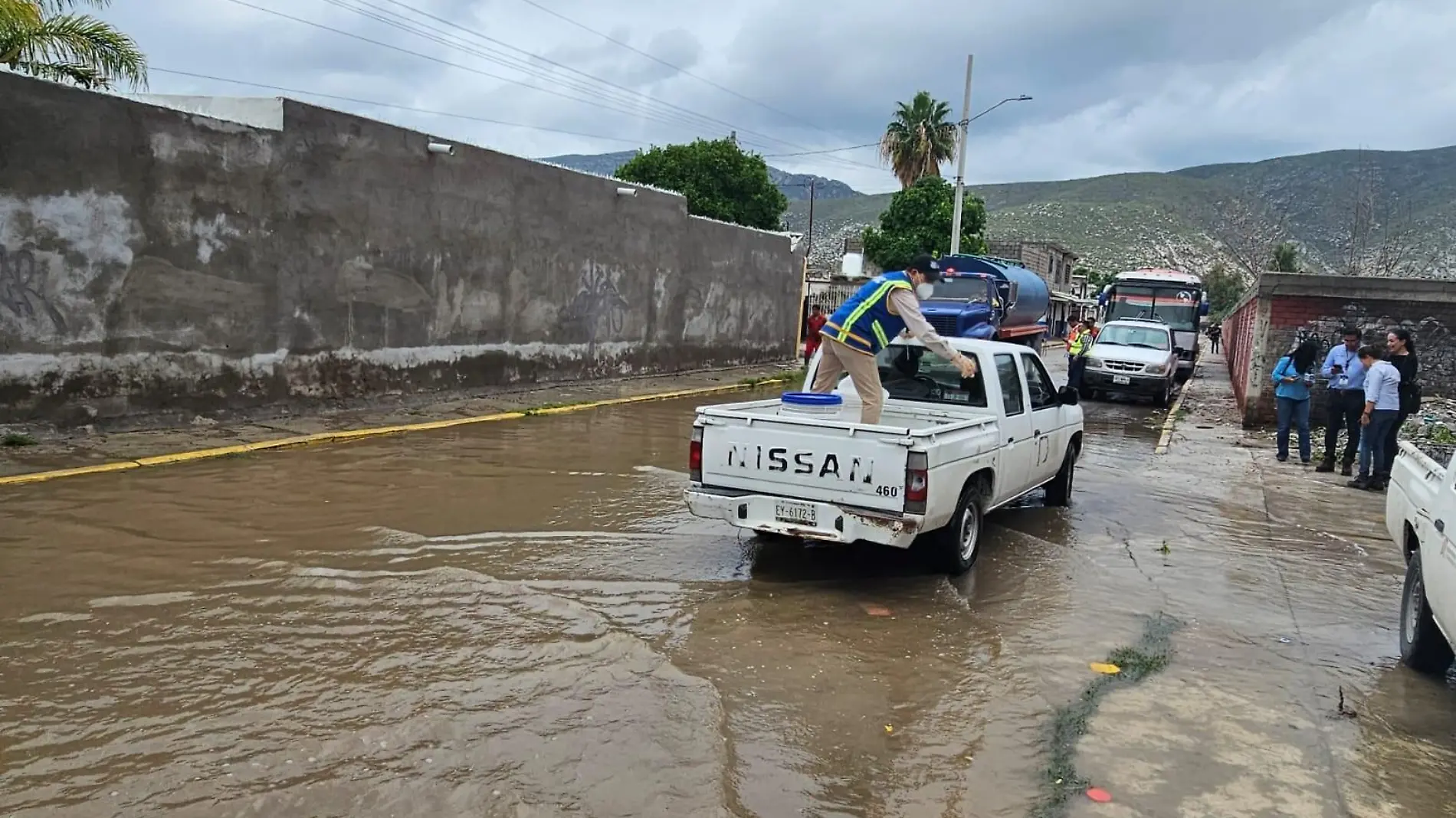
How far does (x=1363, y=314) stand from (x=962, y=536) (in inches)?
448

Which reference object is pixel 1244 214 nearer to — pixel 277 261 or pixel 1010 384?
pixel 1010 384

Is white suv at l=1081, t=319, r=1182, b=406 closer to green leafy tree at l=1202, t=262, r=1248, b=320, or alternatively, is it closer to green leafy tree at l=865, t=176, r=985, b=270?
green leafy tree at l=865, t=176, r=985, b=270

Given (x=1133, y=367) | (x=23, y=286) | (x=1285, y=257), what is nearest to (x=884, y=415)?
(x=23, y=286)

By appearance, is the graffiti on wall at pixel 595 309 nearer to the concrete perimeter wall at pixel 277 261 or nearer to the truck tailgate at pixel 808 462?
the concrete perimeter wall at pixel 277 261

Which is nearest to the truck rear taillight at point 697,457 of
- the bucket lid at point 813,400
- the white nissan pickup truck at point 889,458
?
the white nissan pickup truck at point 889,458

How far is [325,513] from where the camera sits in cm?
771

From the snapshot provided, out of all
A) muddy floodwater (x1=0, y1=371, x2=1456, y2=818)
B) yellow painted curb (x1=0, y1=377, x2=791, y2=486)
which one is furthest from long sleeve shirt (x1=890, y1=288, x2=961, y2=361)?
yellow painted curb (x1=0, y1=377, x2=791, y2=486)

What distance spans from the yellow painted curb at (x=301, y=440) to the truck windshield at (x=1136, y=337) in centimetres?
987

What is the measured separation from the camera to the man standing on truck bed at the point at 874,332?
737cm

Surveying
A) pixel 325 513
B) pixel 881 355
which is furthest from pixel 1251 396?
pixel 325 513

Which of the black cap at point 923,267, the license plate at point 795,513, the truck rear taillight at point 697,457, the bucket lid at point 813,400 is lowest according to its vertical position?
the license plate at point 795,513

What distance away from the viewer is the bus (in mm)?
28484

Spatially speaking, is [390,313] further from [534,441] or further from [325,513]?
[325,513]

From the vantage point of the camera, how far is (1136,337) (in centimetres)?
2102
